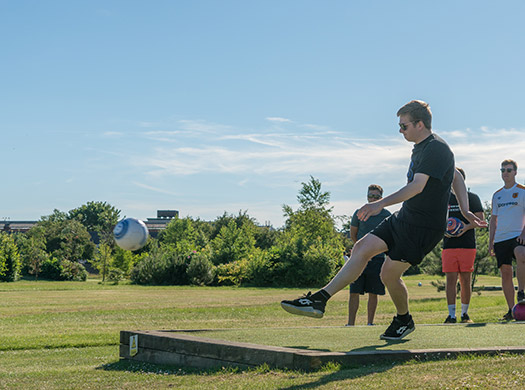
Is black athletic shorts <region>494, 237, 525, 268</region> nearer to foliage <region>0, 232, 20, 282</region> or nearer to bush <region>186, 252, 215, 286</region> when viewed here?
bush <region>186, 252, 215, 286</region>

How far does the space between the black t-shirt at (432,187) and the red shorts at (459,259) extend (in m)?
3.91

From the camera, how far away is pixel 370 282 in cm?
925

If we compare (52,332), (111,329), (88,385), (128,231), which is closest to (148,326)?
(111,329)

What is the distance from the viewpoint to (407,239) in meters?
5.42

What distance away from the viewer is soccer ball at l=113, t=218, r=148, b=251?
56.5ft

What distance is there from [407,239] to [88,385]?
128 inches

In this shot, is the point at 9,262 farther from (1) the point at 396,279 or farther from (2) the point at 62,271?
(1) the point at 396,279

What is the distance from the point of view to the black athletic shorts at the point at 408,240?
5.42m

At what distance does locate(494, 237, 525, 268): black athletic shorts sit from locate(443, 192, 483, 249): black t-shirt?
0.42m

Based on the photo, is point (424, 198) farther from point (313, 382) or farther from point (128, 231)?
point (128, 231)

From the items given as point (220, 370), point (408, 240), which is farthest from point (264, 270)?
point (408, 240)

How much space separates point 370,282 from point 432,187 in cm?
413

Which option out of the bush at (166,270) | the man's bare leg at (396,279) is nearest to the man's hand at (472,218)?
the man's bare leg at (396,279)

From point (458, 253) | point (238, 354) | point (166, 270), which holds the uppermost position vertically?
point (458, 253)
